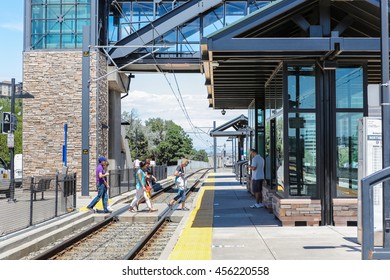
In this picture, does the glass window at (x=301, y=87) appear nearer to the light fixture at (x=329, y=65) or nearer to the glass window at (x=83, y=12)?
the light fixture at (x=329, y=65)

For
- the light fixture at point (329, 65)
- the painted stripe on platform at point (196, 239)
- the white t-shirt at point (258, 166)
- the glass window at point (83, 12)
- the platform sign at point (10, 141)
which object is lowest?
the painted stripe on platform at point (196, 239)

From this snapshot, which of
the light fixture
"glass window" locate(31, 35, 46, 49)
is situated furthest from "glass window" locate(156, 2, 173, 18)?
the light fixture

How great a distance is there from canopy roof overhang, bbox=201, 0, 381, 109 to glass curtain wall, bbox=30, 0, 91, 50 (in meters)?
16.4

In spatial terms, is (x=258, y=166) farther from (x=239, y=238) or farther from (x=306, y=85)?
(x=239, y=238)

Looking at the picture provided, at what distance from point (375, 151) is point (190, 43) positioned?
22.7m

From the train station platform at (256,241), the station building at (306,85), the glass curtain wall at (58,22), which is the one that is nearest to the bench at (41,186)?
the train station platform at (256,241)

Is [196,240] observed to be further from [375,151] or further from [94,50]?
[94,50]

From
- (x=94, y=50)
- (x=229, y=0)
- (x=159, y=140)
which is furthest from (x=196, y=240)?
(x=159, y=140)

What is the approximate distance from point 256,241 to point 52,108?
20.9m

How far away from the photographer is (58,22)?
3017cm

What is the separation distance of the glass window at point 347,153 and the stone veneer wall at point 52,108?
18.5 m

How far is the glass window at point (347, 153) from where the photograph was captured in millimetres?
12898

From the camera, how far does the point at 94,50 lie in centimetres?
2962

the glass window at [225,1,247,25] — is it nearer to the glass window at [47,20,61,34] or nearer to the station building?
the glass window at [47,20,61,34]
